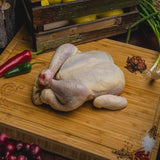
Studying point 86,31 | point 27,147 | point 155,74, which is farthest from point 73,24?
point 27,147

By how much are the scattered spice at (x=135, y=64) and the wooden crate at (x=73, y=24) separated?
538mm

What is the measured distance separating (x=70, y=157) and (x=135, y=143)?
65 centimetres

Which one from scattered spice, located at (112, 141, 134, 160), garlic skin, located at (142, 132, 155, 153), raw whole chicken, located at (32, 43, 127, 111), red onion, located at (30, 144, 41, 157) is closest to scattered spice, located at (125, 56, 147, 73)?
raw whole chicken, located at (32, 43, 127, 111)

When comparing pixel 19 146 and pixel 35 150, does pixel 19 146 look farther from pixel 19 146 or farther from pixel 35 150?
pixel 35 150

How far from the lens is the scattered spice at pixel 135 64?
12.1 feet

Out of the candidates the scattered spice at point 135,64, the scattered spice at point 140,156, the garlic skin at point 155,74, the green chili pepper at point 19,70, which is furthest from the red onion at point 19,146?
the garlic skin at point 155,74

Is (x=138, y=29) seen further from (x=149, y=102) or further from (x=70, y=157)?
(x=70, y=157)

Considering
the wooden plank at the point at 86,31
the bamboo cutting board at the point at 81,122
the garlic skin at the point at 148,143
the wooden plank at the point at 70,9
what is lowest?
the garlic skin at the point at 148,143

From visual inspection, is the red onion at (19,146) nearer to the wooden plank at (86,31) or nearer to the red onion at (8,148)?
the red onion at (8,148)

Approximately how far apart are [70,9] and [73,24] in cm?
27

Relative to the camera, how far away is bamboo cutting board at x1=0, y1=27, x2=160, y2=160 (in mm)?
2986

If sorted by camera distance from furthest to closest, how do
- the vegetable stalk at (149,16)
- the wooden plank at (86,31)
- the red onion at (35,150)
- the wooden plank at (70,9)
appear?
the vegetable stalk at (149,16)
the wooden plank at (86,31)
the wooden plank at (70,9)
the red onion at (35,150)

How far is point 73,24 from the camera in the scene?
381 cm

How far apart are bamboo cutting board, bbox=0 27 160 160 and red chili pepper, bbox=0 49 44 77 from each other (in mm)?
130
